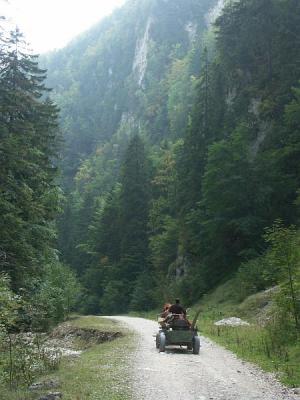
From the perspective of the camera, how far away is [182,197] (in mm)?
52062

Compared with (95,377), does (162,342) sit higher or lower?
higher

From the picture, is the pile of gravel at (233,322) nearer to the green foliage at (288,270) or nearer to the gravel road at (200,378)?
the green foliage at (288,270)

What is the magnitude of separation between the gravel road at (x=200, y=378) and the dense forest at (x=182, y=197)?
3.27m

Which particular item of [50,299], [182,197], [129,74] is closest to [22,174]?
[50,299]

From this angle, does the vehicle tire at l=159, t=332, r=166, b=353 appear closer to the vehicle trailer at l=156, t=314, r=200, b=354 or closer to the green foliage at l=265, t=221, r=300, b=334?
the vehicle trailer at l=156, t=314, r=200, b=354

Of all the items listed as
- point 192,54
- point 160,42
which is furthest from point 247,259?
point 160,42

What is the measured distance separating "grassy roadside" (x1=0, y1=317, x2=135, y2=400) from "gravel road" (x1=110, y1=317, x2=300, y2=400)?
354 millimetres

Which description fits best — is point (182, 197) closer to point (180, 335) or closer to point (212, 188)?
point (212, 188)

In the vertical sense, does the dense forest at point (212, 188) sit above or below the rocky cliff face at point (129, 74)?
below

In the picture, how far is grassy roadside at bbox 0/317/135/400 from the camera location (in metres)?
10.4

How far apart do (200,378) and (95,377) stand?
2.59 m

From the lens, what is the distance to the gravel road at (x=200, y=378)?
10.4 m

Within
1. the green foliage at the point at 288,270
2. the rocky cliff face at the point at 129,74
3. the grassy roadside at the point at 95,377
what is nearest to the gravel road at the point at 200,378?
the grassy roadside at the point at 95,377

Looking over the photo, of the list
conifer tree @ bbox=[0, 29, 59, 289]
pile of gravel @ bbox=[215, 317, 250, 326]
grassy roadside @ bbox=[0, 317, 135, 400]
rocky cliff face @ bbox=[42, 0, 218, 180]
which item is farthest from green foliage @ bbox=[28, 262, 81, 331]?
rocky cliff face @ bbox=[42, 0, 218, 180]
